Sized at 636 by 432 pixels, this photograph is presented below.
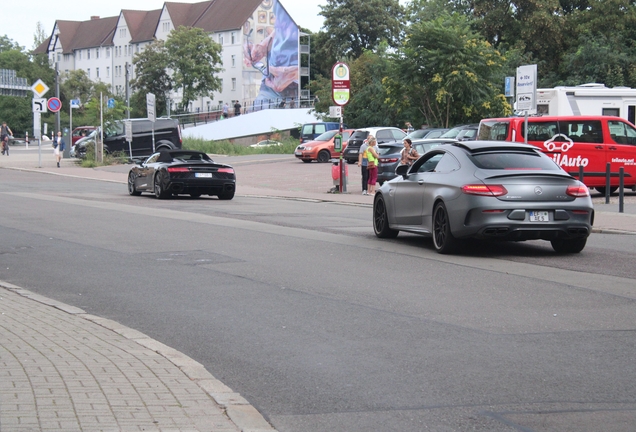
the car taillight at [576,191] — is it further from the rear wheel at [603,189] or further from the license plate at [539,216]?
the rear wheel at [603,189]

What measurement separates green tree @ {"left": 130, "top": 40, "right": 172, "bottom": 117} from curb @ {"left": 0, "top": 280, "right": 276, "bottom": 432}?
9192cm

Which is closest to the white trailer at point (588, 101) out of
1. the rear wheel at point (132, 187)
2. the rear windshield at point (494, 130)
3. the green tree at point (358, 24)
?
the rear windshield at point (494, 130)

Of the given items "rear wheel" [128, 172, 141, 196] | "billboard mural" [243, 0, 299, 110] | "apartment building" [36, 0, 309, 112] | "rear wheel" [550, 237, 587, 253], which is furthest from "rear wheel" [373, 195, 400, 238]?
"billboard mural" [243, 0, 299, 110]

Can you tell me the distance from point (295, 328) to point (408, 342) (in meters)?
1.09

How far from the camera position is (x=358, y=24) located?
10538cm

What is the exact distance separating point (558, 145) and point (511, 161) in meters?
12.6

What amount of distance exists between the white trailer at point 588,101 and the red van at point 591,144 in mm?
6587

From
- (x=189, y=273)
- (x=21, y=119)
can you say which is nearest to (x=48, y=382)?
(x=189, y=273)

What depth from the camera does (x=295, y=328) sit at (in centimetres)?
806

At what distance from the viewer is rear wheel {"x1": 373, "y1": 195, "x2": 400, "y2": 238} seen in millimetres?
15164

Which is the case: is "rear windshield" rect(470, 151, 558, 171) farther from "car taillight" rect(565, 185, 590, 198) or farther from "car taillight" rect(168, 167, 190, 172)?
"car taillight" rect(168, 167, 190, 172)

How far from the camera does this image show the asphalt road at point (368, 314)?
5742mm

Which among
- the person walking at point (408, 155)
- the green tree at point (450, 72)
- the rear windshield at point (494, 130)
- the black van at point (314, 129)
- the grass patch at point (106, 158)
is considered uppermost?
the green tree at point (450, 72)

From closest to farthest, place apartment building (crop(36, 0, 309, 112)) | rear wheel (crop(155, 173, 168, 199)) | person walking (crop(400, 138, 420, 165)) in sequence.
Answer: rear wheel (crop(155, 173, 168, 199)) < person walking (crop(400, 138, 420, 165)) < apartment building (crop(36, 0, 309, 112))
